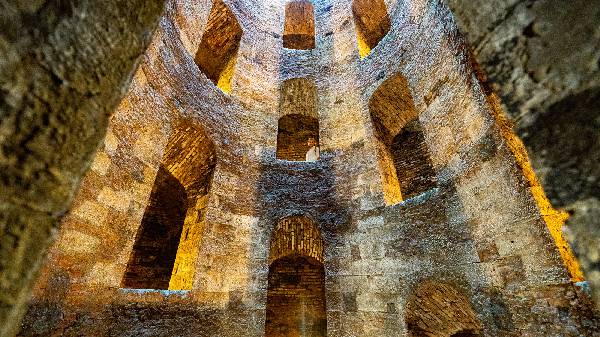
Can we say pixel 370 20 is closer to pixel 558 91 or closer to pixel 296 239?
pixel 296 239

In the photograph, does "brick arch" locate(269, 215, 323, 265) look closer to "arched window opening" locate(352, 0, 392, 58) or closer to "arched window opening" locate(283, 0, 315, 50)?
"arched window opening" locate(352, 0, 392, 58)

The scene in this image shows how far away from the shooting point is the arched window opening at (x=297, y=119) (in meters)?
7.55

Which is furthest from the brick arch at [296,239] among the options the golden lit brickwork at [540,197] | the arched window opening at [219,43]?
the arched window opening at [219,43]

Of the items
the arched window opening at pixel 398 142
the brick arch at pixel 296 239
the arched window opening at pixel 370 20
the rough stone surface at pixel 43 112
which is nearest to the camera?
the rough stone surface at pixel 43 112

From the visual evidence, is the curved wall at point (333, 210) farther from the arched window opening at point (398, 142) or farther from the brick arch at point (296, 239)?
the brick arch at point (296, 239)

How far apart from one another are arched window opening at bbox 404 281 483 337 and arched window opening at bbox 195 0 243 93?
22.0 ft

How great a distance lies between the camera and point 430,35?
4754 mm

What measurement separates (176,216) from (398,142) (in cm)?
735

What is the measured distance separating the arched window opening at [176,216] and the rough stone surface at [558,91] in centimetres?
450

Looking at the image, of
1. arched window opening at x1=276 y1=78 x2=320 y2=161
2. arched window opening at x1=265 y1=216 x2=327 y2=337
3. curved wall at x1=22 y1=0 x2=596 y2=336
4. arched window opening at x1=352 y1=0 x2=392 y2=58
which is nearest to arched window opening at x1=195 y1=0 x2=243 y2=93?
curved wall at x1=22 y1=0 x2=596 y2=336

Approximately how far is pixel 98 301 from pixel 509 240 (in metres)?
4.75

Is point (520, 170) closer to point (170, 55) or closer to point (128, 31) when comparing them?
point (128, 31)

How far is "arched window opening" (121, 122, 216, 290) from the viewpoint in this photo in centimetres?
459

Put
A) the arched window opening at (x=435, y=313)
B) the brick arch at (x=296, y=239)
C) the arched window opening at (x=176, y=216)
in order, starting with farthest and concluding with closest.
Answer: the brick arch at (x=296, y=239), the arched window opening at (x=176, y=216), the arched window opening at (x=435, y=313)
